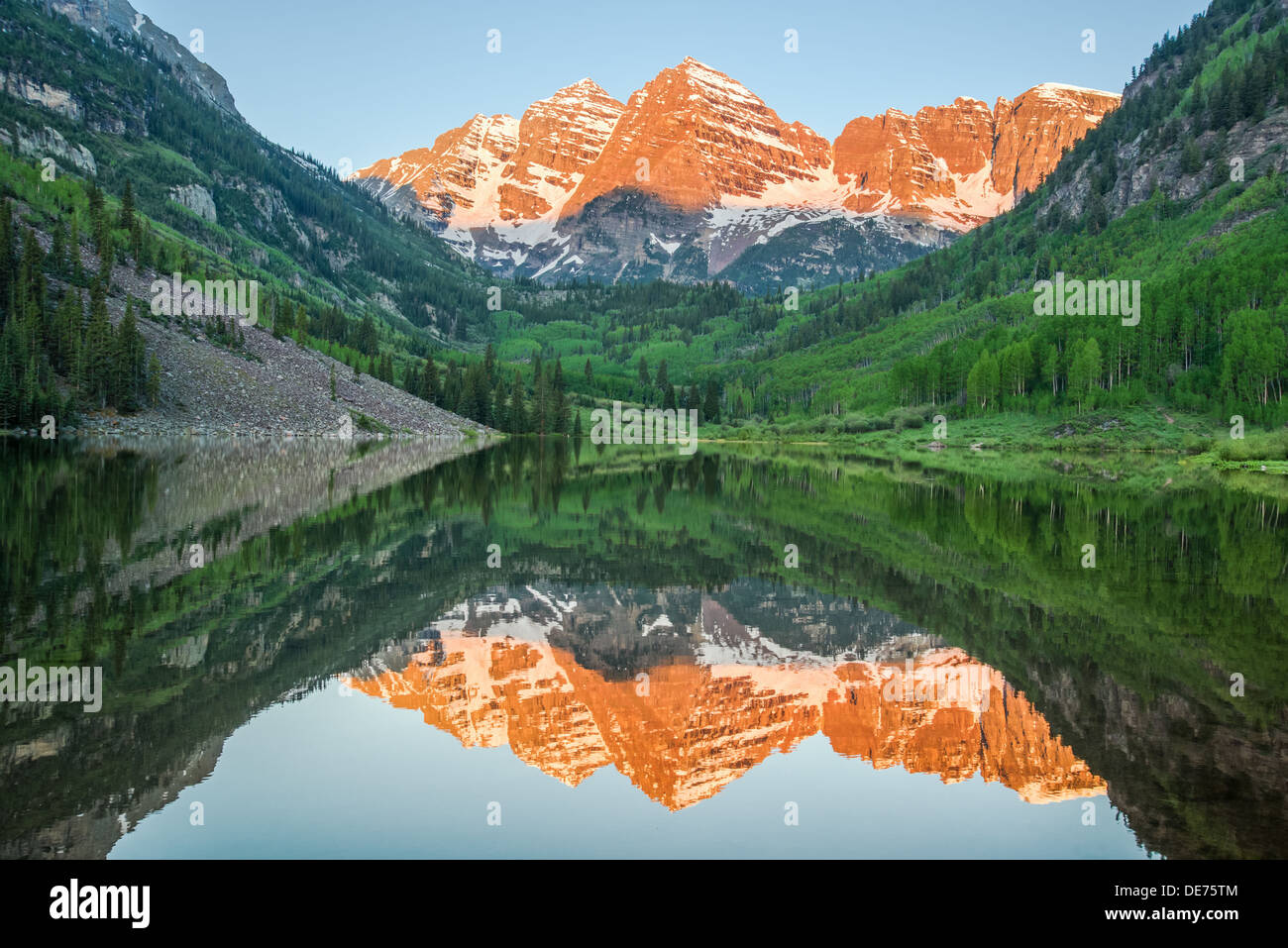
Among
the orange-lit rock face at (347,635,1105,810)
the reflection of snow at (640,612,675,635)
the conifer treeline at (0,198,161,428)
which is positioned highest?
the conifer treeline at (0,198,161,428)

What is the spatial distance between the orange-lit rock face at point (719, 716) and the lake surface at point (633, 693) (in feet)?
0.24

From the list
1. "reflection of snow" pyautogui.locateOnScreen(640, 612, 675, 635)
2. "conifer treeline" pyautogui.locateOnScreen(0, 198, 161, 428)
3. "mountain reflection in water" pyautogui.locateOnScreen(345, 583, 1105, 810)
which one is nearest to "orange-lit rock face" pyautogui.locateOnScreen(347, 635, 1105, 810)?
"mountain reflection in water" pyautogui.locateOnScreen(345, 583, 1105, 810)

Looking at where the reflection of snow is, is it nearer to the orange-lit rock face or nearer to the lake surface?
the lake surface

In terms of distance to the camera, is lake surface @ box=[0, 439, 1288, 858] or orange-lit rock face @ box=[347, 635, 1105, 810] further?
orange-lit rock face @ box=[347, 635, 1105, 810]

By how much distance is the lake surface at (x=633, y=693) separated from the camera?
9375mm

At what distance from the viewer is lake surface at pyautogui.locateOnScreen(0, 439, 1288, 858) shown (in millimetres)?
9375

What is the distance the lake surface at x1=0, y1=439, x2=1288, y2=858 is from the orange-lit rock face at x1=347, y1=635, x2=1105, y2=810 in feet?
0.24

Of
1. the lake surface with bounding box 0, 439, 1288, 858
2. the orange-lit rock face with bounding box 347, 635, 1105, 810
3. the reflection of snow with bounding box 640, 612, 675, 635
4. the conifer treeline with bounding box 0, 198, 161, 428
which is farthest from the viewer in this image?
the conifer treeline with bounding box 0, 198, 161, 428

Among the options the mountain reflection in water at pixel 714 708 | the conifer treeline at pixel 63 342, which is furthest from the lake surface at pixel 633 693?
the conifer treeline at pixel 63 342

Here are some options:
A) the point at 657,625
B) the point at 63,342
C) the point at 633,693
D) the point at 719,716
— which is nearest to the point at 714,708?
the point at 719,716

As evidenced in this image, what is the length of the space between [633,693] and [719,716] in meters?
1.76

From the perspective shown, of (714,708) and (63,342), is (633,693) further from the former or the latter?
(63,342)

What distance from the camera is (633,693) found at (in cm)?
1450

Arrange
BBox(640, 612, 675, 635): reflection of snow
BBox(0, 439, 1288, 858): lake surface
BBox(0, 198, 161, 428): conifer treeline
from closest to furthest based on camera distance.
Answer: BBox(0, 439, 1288, 858): lake surface < BBox(640, 612, 675, 635): reflection of snow < BBox(0, 198, 161, 428): conifer treeline
